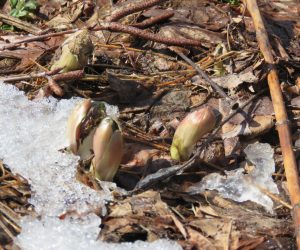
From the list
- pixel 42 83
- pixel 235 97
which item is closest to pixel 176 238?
pixel 235 97

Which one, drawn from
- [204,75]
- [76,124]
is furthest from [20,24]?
[76,124]

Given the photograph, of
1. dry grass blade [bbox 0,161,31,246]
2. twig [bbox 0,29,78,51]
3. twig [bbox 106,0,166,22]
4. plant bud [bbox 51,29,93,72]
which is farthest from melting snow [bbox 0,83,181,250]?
twig [bbox 106,0,166,22]

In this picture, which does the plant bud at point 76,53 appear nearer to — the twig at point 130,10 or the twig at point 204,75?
the twig at point 130,10

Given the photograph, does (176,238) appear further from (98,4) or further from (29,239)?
(98,4)

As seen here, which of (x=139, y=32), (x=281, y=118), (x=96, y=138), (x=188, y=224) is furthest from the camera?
(x=139, y=32)

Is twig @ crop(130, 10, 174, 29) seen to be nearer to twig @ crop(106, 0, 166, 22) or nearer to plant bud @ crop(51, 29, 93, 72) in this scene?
twig @ crop(106, 0, 166, 22)

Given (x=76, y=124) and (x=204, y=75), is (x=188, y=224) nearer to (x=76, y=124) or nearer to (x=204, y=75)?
(x=76, y=124)
